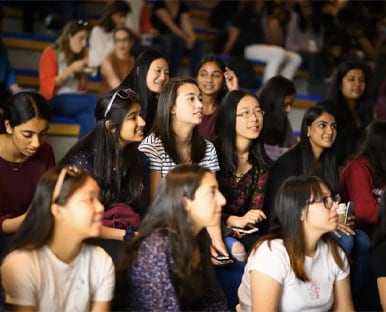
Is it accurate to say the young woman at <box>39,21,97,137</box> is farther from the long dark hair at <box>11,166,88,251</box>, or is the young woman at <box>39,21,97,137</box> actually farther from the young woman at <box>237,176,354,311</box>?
the long dark hair at <box>11,166,88,251</box>

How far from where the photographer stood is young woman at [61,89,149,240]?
9.21 feet

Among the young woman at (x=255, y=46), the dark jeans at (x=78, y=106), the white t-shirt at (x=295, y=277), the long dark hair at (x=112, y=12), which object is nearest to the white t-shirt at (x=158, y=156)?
the white t-shirt at (x=295, y=277)

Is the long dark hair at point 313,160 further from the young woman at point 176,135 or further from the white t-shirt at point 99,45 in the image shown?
the white t-shirt at point 99,45

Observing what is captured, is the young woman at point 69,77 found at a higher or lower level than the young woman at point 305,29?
lower

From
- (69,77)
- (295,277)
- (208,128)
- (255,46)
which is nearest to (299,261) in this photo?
(295,277)

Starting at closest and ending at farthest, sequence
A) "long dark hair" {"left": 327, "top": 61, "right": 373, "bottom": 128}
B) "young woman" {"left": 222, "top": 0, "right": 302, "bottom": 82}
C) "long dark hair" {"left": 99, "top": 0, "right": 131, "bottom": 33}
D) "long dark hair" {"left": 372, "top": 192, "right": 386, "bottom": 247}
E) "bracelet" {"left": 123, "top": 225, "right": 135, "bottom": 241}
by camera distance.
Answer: "bracelet" {"left": 123, "top": 225, "right": 135, "bottom": 241} < "long dark hair" {"left": 372, "top": 192, "right": 386, "bottom": 247} < "long dark hair" {"left": 327, "top": 61, "right": 373, "bottom": 128} < "long dark hair" {"left": 99, "top": 0, "right": 131, "bottom": 33} < "young woman" {"left": 222, "top": 0, "right": 302, "bottom": 82}

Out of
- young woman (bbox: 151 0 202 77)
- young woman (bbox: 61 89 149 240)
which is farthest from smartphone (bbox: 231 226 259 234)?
young woman (bbox: 151 0 202 77)

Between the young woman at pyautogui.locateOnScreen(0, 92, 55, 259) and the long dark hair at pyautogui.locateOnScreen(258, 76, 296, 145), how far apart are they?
1.49 m

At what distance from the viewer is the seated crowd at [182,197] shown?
2125mm

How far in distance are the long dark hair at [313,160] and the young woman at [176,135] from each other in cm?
57

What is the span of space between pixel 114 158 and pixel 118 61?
1.97m

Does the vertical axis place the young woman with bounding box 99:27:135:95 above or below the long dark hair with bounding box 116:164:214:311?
above

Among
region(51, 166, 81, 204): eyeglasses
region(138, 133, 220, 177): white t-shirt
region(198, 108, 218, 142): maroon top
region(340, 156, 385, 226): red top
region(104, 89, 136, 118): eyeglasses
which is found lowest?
region(340, 156, 385, 226): red top

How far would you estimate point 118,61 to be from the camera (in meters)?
4.70
